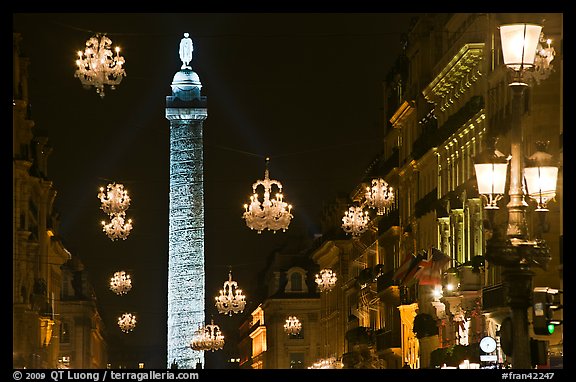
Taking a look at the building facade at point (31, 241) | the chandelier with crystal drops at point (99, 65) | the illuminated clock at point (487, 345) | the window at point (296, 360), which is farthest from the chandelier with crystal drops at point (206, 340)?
the illuminated clock at point (487, 345)

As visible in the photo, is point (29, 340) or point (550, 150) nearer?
point (550, 150)

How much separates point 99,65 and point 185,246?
163 ft

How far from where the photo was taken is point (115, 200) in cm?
3872

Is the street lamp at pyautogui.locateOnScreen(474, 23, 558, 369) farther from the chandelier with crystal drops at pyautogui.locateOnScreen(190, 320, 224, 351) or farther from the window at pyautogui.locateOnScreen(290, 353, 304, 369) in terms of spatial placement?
the window at pyautogui.locateOnScreen(290, 353, 304, 369)

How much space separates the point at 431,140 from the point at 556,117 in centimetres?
1656

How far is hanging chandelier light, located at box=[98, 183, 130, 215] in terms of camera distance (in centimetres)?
3853

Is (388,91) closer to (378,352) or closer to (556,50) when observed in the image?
(378,352)

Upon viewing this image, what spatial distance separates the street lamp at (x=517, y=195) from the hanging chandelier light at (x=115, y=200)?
63.5 feet

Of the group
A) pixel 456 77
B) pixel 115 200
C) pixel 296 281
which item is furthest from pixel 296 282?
pixel 115 200

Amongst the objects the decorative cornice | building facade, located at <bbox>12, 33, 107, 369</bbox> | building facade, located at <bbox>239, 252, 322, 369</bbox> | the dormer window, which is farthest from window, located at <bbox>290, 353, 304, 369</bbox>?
the decorative cornice

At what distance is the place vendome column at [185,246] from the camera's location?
78.8 m

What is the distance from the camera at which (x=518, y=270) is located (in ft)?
62.2

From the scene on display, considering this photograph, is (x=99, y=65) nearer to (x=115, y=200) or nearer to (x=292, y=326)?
(x=115, y=200)
